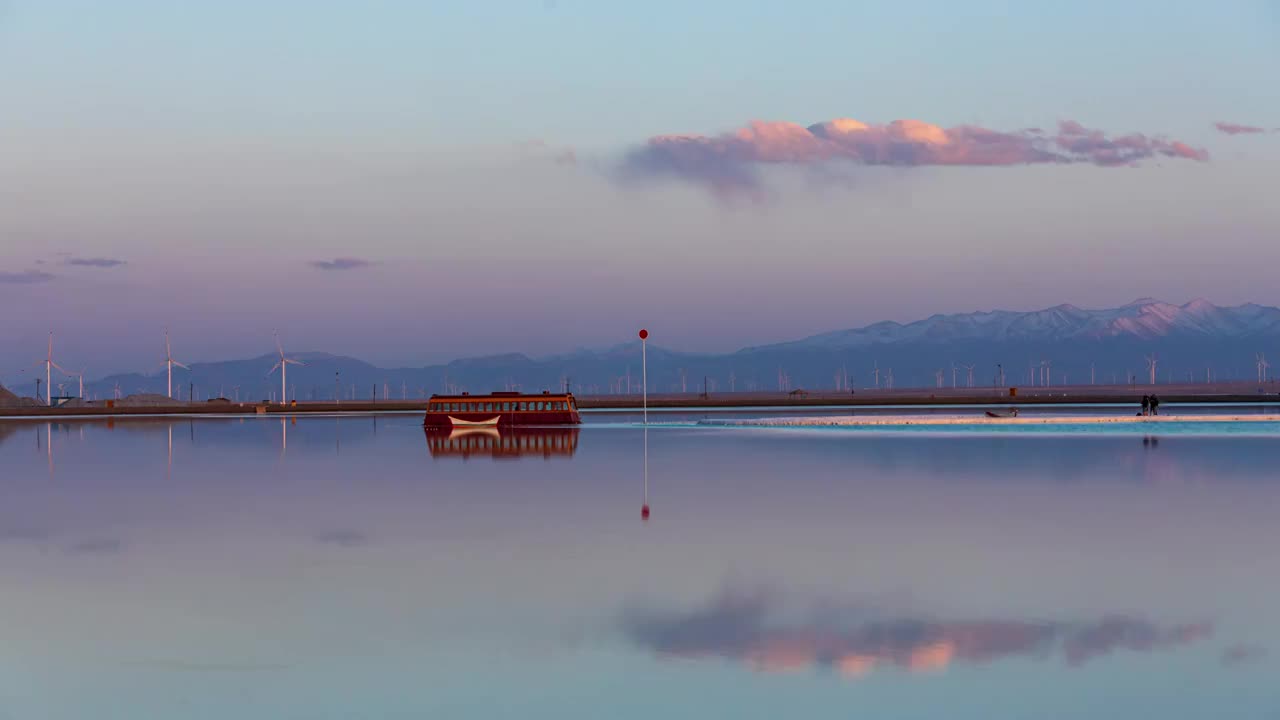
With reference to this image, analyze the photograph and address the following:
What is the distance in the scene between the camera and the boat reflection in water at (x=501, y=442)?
6596 cm

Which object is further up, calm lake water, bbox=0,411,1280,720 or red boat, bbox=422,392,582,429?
red boat, bbox=422,392,582,429

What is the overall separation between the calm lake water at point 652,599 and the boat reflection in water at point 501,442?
20166 millimetres

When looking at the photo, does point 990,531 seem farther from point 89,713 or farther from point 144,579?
point 89,713

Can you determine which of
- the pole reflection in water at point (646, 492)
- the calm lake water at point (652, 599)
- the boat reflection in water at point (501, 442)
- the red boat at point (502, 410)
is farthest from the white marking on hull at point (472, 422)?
the calm lake water at point (652, 599)

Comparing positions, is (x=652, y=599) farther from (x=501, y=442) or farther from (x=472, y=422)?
(x=472, y=422)

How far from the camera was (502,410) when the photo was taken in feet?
355

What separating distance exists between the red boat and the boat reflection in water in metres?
1.48

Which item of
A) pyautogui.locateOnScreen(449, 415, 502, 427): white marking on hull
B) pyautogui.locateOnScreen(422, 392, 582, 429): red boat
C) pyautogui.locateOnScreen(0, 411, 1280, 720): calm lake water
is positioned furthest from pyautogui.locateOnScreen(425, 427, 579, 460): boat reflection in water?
pyautogui.locateOnScreen(0, 411, 1280, 720): calm lake water

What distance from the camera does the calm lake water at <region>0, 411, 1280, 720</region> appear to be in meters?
15.5

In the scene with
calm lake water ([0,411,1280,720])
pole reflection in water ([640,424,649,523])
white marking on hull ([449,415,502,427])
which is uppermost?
white marking on hull ([449,415,502,427])

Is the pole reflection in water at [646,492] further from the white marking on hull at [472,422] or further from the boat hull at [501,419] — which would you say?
the boat hull at [501,419]

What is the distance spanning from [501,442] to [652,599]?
191 feet

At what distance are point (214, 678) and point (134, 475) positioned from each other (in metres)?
39.5

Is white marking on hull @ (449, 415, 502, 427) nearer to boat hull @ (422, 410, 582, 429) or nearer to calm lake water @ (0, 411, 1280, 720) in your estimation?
boat hull @ (422, 410, 582, 429)
